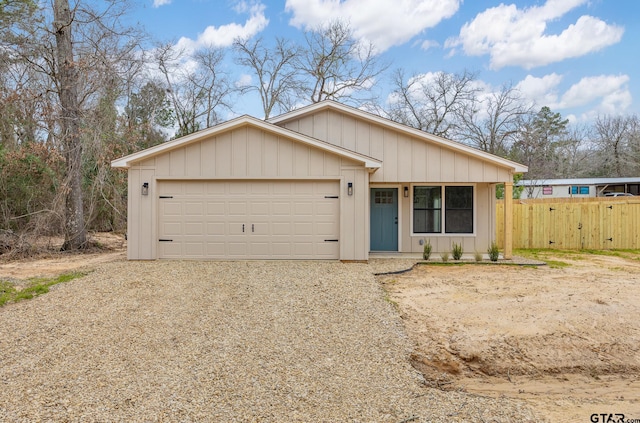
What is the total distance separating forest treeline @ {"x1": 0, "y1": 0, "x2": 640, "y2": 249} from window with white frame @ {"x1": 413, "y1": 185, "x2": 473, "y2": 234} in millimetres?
9429

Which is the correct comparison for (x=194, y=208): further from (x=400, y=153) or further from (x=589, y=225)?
(x=589, y=225)

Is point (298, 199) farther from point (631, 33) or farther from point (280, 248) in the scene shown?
point (631, 33)

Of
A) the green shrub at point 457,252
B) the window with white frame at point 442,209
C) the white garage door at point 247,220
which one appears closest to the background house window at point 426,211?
the window with white frame at point 442,209

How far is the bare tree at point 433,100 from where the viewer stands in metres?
26.4

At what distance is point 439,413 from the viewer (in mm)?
3008

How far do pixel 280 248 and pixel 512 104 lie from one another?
23.5 m

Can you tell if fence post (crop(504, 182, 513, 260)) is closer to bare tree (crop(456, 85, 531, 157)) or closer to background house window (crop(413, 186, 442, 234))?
background house window (crop(413, 186, 442, 234))

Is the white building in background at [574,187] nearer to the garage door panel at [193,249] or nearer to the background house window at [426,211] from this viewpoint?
the background house window at [426,211]

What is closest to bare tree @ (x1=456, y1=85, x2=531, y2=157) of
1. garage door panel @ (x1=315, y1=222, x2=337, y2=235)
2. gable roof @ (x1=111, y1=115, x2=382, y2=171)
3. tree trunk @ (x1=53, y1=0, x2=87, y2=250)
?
gable roof @ (x1=111, y1=115, x2=382, y2=171)

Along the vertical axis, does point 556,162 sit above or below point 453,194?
above

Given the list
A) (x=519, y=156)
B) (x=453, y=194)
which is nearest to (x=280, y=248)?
(x=453, y=194)

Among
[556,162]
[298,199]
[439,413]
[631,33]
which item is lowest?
[439,413]

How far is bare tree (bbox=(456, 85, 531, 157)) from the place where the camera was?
26812 mm

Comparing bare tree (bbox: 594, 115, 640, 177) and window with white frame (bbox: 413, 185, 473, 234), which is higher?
bare tree (bbox: 594, 115, 640, 177)
